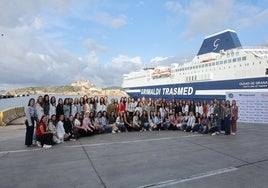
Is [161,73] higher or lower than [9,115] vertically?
higher

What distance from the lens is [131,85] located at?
6059cm

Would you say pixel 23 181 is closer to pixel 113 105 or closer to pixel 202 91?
pixel 113 105

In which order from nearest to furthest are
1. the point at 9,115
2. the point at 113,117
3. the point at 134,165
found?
the point at 134,165
the point at 113,117
the point at 9,115

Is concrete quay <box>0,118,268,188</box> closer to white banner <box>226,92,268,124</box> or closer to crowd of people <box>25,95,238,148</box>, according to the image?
crowd of people <box>25,95,238,148</box>

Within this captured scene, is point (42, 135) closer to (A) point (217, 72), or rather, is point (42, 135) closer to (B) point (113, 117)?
(B) point (113, 117)

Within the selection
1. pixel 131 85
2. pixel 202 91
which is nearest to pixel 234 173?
pixel 202 91

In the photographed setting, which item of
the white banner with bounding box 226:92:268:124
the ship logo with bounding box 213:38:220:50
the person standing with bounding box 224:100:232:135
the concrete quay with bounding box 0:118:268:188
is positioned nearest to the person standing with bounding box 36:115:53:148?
the concrete quay with bounding box 0:118:268:188

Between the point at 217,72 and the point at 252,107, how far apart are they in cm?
1826

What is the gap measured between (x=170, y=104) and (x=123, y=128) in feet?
Result: 10.7

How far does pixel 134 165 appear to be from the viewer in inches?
220

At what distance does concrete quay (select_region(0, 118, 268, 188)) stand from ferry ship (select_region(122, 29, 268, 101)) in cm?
2077

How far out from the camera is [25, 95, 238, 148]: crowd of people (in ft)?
26.6

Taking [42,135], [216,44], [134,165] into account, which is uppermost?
[216,44]

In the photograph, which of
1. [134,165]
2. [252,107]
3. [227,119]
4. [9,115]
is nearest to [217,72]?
[252,107]
